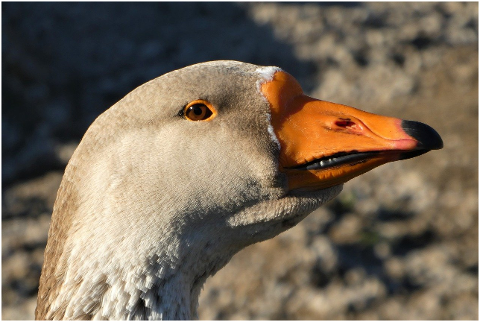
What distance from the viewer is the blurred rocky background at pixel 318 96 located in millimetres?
5578

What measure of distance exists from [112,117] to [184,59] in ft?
21.6

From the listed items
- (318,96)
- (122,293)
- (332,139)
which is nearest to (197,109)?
(332,139)

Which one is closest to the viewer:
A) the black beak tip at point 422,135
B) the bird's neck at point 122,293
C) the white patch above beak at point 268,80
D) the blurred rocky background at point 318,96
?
the black beak tip at point 422,135

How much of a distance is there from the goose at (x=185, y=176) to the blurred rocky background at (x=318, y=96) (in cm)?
286

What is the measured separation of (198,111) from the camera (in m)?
2.74

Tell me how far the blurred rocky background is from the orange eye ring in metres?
3.12

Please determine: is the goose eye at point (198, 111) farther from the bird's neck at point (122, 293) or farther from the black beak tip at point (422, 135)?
the black beak tip at point (422, 135)

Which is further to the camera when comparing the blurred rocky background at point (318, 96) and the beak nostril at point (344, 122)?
the blurred rocky background at point (318, 96)

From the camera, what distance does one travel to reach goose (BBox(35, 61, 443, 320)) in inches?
103

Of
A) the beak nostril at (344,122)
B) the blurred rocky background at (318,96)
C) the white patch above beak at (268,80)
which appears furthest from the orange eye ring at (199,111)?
the blurred rocky background at (318,96)

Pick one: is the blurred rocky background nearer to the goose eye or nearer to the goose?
the goose

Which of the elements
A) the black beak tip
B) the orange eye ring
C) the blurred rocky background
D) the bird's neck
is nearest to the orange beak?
the black beak tip

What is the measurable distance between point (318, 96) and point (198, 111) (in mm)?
6056

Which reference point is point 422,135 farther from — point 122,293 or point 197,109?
point 122,293
